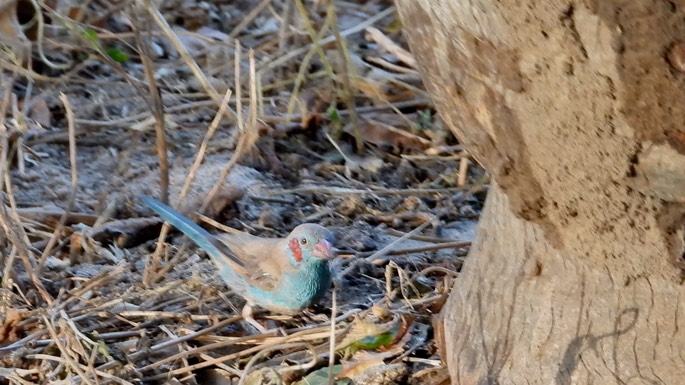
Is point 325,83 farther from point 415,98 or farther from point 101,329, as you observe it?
point 101,329

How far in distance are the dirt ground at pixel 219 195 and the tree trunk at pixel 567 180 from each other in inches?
11.4

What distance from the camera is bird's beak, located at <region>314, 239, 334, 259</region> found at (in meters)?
2.43

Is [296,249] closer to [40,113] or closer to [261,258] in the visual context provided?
[261,258]

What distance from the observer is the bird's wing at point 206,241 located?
2592 mm

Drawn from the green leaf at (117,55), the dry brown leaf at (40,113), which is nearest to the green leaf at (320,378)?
the dry brown leaf at (40,113)

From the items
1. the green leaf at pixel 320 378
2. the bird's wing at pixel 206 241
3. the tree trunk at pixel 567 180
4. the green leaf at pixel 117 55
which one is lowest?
the green leaf at pixel 320 378

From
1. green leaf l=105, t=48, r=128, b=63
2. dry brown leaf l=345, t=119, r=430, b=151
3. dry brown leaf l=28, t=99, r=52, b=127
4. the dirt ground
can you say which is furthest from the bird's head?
green leaf l=105, t=48, r=128, b=63

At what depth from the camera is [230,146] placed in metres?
3.65

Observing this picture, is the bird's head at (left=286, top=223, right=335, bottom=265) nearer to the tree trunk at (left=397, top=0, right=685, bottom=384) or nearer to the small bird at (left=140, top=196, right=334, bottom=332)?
the small bird at (left=140, top=196, right=334, bottom=332)

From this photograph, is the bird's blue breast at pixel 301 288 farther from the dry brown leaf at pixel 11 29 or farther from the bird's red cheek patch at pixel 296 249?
the dry brown leaf at pixel 11 29

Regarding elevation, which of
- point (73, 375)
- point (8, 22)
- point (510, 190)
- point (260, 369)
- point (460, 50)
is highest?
point (460, 50)

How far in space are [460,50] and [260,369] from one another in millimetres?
897

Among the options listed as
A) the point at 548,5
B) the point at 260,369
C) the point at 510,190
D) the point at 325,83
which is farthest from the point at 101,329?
the point at 325,83

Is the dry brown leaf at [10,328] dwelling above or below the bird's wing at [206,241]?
below
